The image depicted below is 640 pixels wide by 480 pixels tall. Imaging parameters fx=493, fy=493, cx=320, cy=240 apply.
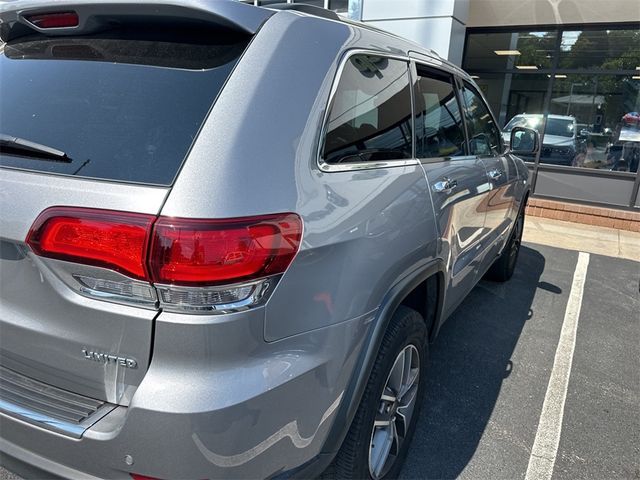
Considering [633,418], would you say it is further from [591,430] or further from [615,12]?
[615,12]

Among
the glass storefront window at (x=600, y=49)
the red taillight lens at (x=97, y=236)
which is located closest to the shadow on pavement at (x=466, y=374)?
the red taillight lens at (x=97, y=236)

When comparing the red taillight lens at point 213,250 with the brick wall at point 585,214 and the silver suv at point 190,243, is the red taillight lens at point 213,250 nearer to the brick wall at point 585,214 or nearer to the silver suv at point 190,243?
the silver suv at point 190,243

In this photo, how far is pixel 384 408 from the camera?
211cm

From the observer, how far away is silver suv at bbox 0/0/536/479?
4.41ft

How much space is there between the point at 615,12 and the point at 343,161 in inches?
313

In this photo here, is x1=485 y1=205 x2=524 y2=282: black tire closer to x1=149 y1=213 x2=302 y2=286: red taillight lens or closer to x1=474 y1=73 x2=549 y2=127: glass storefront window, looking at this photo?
x1=149 y1=213 x2=302 y2=286: red taillight lens

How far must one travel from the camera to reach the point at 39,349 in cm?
152

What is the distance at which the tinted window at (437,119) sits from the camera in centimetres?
242

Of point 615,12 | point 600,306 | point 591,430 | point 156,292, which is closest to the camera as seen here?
point 156,292

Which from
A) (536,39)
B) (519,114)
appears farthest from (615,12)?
(519,114)

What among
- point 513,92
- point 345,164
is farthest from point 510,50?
point 345,164

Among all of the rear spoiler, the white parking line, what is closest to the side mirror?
the white parking line

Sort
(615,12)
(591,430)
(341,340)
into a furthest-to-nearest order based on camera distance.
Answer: (615,12)
(591,430)
(341,340)

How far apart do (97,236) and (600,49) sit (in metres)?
9.01
